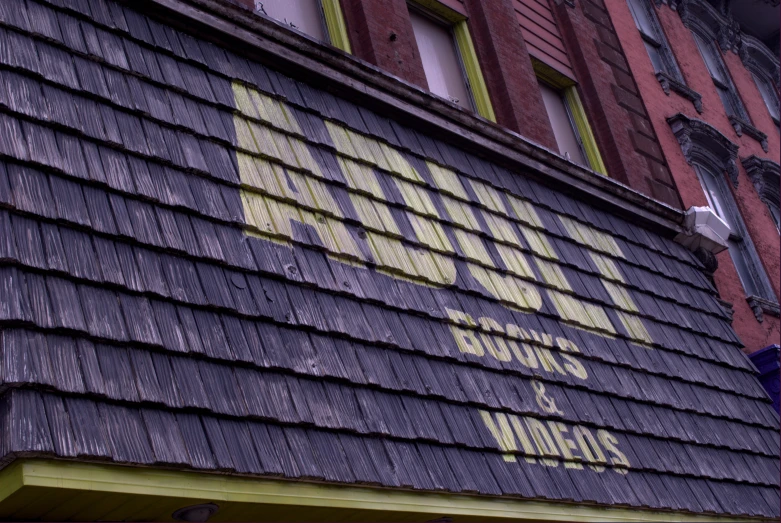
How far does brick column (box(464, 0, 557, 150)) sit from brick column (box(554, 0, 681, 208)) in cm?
129

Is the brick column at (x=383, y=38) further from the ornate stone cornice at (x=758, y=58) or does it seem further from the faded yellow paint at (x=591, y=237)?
the ornate stone cornice at (x=758, y=58)

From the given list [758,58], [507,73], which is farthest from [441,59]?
[758,58]

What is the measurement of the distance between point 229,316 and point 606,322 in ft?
13.6

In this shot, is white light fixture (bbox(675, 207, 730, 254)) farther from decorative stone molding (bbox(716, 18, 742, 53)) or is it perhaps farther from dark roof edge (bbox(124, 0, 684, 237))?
decorative stone molding (bbox(716, 18, 742, 53))

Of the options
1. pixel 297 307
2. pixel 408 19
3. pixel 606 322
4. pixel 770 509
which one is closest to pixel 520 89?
pixel 408 19

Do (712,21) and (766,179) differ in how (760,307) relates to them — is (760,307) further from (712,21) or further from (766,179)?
(712,21)

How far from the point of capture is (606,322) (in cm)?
791

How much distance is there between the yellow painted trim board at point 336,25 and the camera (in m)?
8.17

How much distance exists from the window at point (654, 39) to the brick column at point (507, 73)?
5191 mm

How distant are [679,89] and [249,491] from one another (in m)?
12.1

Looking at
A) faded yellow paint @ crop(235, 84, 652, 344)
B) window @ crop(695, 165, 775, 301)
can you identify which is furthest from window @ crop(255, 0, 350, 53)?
window @ crop(695, 165, 775, 301)

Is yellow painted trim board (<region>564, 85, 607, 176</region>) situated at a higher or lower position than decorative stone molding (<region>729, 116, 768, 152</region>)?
lower

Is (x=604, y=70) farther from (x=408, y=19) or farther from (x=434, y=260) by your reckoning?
(x=434, y=260)

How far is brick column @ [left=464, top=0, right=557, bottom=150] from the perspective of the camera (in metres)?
9.60
